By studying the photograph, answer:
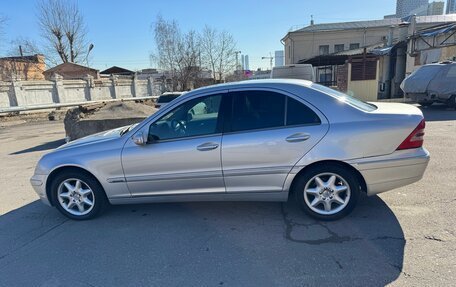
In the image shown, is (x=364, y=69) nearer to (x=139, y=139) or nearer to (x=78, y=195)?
(x=139, y=139)

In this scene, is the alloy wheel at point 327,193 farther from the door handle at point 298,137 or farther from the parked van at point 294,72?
the parked van at point 294,72

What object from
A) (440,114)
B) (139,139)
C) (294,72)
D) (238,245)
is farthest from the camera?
(294,72)

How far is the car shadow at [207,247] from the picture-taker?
2656 mm

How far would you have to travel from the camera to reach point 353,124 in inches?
128

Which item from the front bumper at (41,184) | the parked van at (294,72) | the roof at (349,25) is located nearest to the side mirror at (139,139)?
the front bumper at (41,184)

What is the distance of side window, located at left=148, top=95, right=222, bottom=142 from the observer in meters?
3.54

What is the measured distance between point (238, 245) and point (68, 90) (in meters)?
Result: 29.3

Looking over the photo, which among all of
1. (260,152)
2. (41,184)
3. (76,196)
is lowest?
(76,196)

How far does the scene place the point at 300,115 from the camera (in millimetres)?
3350

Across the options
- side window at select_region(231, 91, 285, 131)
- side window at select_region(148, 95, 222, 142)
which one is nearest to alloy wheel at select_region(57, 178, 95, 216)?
side window at select_region(148, 95, 222, 142)

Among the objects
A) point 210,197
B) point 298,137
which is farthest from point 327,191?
point 210,197

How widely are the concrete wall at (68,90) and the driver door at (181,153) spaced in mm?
24603

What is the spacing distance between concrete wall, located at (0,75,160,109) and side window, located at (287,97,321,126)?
25827 millimetres

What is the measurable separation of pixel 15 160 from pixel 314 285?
27.6 ft
